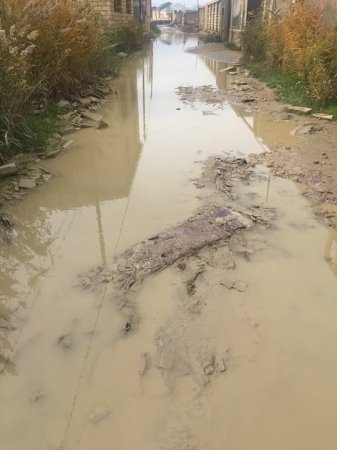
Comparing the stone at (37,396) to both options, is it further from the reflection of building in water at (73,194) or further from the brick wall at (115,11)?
the brick wall at (115,11)

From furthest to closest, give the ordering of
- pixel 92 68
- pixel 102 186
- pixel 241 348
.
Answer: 1. pixel 92 68
2. pixel 102 186
3. pixel 241 348

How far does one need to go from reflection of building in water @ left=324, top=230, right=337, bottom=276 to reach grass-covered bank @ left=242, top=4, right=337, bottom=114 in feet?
14.8

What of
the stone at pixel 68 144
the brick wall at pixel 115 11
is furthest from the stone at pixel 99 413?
the brick wall at pixel 115 11

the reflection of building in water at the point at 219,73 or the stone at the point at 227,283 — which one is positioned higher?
the reflection of building in water at the point at 219,73

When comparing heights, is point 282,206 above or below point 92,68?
below

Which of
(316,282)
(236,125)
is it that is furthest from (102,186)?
(236,125)

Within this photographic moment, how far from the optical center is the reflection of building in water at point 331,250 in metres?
3.02

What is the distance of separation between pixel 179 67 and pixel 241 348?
549 inches

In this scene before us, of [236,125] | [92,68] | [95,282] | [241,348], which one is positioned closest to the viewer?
[241,348]

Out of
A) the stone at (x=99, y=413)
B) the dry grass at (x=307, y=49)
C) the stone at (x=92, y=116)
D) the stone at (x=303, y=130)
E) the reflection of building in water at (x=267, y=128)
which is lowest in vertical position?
the stone at (x=99, y=413)

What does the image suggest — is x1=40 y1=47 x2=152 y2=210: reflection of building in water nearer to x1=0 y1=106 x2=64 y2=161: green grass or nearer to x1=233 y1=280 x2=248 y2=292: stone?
x1=0 y1=106 x2=64 y2=161: green grass

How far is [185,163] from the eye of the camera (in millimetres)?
5047

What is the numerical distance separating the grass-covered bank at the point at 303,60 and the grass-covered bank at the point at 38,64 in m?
4.61

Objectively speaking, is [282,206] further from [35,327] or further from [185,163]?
[35,327]
